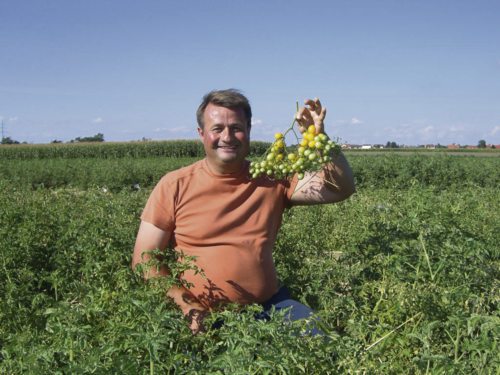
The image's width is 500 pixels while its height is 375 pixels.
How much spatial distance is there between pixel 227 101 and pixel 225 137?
0.67 feet

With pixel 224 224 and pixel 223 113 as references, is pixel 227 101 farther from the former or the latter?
pixel 224 224

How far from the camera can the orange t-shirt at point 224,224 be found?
291 centimetres

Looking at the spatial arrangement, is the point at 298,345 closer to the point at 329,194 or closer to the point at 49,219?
the point at 329,194

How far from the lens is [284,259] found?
384cm

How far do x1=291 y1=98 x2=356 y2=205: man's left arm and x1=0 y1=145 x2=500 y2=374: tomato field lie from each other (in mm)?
466

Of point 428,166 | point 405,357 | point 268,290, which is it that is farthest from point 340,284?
point 428,166

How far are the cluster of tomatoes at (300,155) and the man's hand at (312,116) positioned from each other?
0.15 metres

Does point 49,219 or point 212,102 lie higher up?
point 212,102

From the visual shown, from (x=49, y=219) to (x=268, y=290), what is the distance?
6.16 ft

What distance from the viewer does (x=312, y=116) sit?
280cm

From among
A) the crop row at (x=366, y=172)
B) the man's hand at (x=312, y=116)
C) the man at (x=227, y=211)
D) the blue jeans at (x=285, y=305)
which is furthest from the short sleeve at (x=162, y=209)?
the crop row at (x=366, y=172)

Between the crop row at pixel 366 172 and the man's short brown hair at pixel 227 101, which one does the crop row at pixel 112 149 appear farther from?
the man's short brown hair at pixel 227 101

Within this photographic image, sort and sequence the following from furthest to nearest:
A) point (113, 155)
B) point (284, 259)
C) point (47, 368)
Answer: point (113, 155), point (284, 259), point (47, 368)

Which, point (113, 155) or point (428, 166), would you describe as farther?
point (113, 155)
